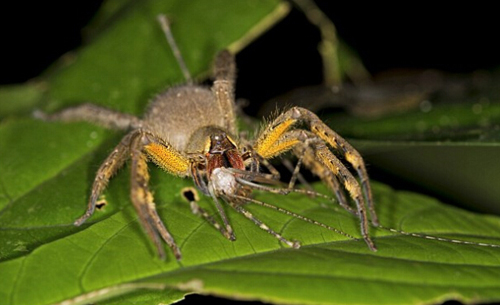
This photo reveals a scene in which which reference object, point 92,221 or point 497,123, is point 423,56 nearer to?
point 497,123

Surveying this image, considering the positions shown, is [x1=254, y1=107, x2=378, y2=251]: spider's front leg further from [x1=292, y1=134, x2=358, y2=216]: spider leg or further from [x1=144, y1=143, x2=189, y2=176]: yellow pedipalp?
[x1=144, y1=143, x2=189, y2=176]: yellow pedipalp

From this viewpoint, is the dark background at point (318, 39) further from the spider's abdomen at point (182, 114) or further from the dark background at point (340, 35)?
the spider's abdomen at point (182, 114)

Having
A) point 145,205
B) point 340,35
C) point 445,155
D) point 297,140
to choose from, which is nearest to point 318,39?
point 340,35

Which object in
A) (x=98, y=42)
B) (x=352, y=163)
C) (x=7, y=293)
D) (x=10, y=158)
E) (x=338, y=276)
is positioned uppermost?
(x=98, y=42)

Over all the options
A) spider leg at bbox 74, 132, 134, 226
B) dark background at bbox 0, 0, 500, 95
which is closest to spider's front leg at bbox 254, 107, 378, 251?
spider leg at bbox 74, 132, 134, 226

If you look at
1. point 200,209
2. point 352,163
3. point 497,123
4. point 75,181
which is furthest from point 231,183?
Answer: point 497,123

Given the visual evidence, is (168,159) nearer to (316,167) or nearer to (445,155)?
(316,167)

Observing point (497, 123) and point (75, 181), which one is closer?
point (75, 181)

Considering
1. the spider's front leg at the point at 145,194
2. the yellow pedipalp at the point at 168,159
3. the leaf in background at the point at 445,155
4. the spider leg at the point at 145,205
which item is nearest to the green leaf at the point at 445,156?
the leaf in background at the point at 445,155
